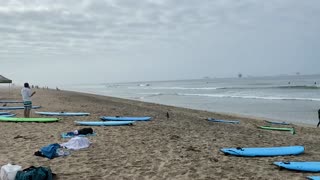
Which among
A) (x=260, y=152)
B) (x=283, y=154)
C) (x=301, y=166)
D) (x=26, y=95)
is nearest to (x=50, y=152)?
(x=260, y=152)

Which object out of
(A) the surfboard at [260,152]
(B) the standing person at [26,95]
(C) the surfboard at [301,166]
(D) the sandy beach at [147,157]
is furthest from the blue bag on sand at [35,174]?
(B) the standing person at [26,95]

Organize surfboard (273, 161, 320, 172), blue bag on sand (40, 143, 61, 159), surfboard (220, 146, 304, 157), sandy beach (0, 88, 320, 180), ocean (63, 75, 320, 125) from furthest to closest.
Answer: ocean (63, 75, 320, 125) < surfboard (220, 146, 304, 157) < blue bag on sand (40, 143, 61, 159) < surfboard (273, 161, 320, 172) < sandy beach (0, 88, 320, 180)

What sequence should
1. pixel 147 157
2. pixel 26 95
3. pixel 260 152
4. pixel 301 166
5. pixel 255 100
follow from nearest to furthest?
pixel 301 166, pixel 147 157, pixel 260 152, pixel 26 95, pixel 255 100

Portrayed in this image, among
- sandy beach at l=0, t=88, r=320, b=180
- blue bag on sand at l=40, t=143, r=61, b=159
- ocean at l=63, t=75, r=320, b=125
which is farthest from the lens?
ocean at l=63, t=75, r=320, b=125

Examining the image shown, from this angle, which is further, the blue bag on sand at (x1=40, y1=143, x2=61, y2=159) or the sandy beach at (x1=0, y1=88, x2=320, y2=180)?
the blue bag on sand at (x1=40, y1=143, x2=61, y2=159)

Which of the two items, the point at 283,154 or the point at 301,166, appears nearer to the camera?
the point at 301,166

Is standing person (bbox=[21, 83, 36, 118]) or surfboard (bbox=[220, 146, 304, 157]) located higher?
standing person (bbox=[21, 83, 36, 118])

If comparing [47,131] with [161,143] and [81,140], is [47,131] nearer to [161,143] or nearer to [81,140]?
[81,140]

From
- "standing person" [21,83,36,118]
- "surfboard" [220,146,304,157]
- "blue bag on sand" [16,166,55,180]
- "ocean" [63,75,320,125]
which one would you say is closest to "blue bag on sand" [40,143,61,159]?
"blue bag on sand" [16,166,55,180]

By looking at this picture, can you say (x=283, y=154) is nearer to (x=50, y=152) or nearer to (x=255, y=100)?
(x=50, y=152)

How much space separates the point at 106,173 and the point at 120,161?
822 millimetres

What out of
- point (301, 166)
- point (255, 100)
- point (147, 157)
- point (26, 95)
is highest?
point (26, 95)

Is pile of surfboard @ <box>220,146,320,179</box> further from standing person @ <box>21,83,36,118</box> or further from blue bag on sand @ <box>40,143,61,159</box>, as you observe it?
standing person @ <box>21,83,36,118</box>

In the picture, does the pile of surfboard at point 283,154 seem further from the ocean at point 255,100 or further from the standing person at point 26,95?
the ocean at point 255,100
